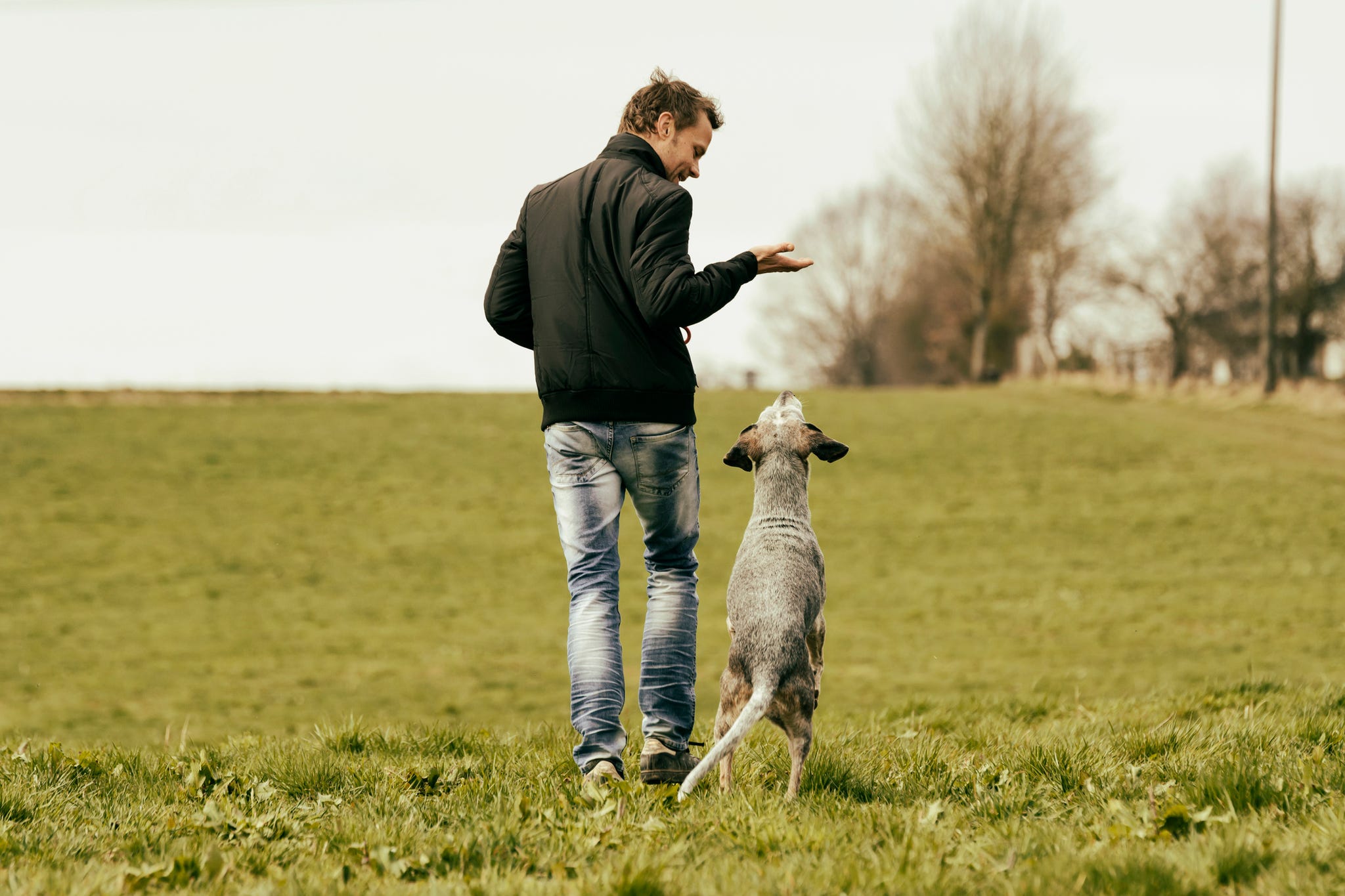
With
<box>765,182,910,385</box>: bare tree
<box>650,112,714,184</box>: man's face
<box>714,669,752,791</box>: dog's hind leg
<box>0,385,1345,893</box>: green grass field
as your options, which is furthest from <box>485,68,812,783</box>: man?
<box>765,182,910,385</box>: bare tree

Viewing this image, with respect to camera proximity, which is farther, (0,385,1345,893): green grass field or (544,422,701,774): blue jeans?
(544,422,701,774): blue jeans

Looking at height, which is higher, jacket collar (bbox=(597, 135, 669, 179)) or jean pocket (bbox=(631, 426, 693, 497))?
jacket collar (bbox=(597, 135, 669, 179))

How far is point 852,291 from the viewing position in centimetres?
5444

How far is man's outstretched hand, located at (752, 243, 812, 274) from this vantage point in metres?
3.87

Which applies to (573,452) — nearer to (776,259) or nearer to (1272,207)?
(776,259)

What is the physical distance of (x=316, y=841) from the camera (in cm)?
310

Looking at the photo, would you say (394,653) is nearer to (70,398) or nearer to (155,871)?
(155,871)

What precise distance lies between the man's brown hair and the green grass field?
7.56ft

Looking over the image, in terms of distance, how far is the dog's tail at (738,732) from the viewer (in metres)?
3.30

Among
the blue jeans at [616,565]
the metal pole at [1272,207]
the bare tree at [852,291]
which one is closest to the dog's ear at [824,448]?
the blue jeans at [616,565]

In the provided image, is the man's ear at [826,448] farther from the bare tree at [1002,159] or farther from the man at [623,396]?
the bare tree at [1002,159]

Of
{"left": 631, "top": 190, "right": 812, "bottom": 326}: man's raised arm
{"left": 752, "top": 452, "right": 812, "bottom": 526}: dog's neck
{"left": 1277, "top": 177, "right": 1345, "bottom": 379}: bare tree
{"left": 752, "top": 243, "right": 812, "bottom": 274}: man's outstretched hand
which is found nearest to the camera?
{"left": 631, "top": 190, "right": 812, "bottom": 326}: man's raised arm

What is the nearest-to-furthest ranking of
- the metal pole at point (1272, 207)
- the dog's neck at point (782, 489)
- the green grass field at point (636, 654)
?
the green grass field at point (636, 654)
the dog's neck at point (782, 489)
the metal pole at point (1272, 207)

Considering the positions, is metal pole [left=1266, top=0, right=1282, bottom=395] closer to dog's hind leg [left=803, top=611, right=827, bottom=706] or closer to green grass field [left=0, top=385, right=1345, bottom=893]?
green grass field [left=0, top=385, right=1345, bottom=893]
